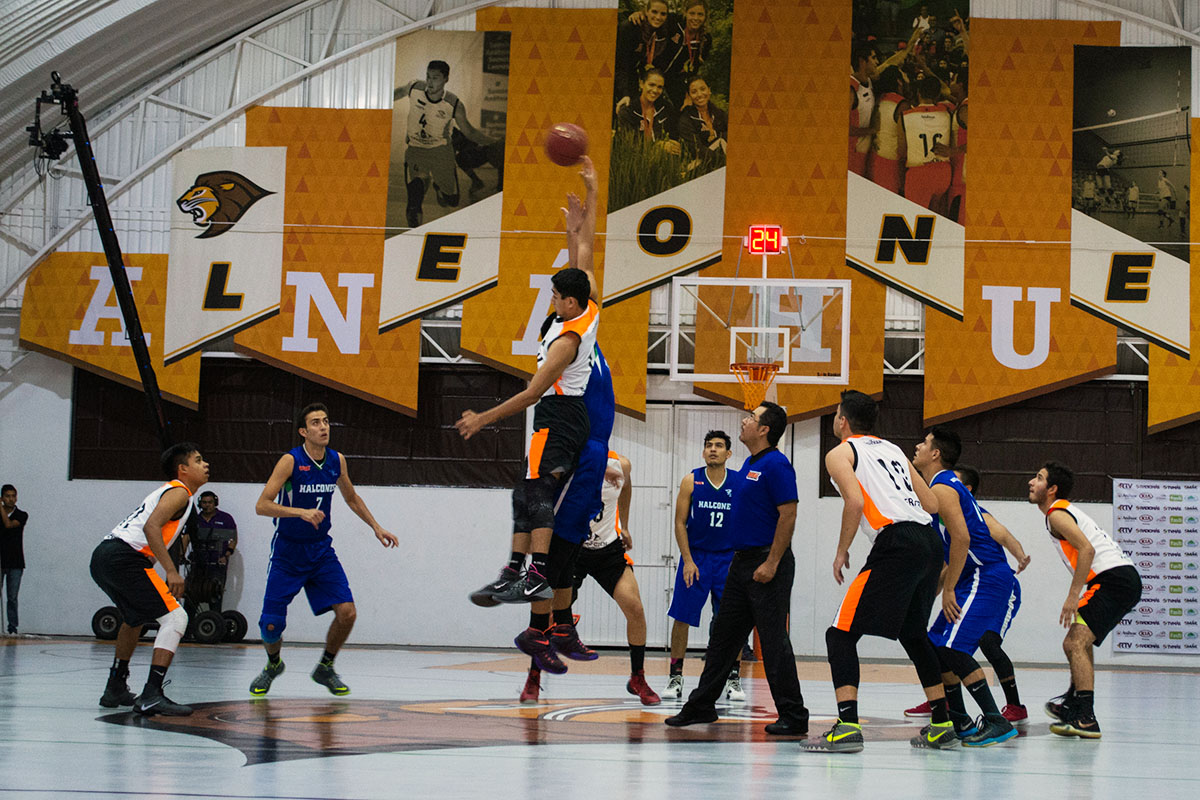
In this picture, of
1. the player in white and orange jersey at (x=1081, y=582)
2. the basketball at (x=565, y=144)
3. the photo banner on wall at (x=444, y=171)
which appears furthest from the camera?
the photo banner on wall at (x=444, y=171)

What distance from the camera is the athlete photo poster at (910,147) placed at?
1591 cm

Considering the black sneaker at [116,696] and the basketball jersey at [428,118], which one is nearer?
the black sneaker at [116,696]

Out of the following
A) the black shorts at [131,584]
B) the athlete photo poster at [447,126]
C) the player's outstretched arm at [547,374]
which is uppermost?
the athlete photo poster at [447,126]

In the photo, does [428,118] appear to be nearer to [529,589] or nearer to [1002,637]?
[1002,637]

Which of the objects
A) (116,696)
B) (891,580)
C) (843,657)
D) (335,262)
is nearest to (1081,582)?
(891,580)

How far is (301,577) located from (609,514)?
91.0 inches

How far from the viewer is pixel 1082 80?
16.1 metres

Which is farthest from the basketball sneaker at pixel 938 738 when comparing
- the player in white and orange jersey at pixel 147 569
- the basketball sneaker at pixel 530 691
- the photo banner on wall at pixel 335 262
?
the photo banner on wall at pixel 335 262

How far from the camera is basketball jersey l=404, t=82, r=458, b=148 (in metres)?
16.4

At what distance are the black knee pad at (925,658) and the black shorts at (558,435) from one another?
221 centimetres

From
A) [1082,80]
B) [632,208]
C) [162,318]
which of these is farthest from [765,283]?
→ [162,318]

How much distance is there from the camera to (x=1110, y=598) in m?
7.84

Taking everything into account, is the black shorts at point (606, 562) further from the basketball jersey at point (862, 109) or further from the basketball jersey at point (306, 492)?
the basketball jersey at point (862, 109)

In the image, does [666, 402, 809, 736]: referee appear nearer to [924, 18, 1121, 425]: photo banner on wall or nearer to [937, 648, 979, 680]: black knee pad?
[937, 648, 979, 680]: black knee pad
